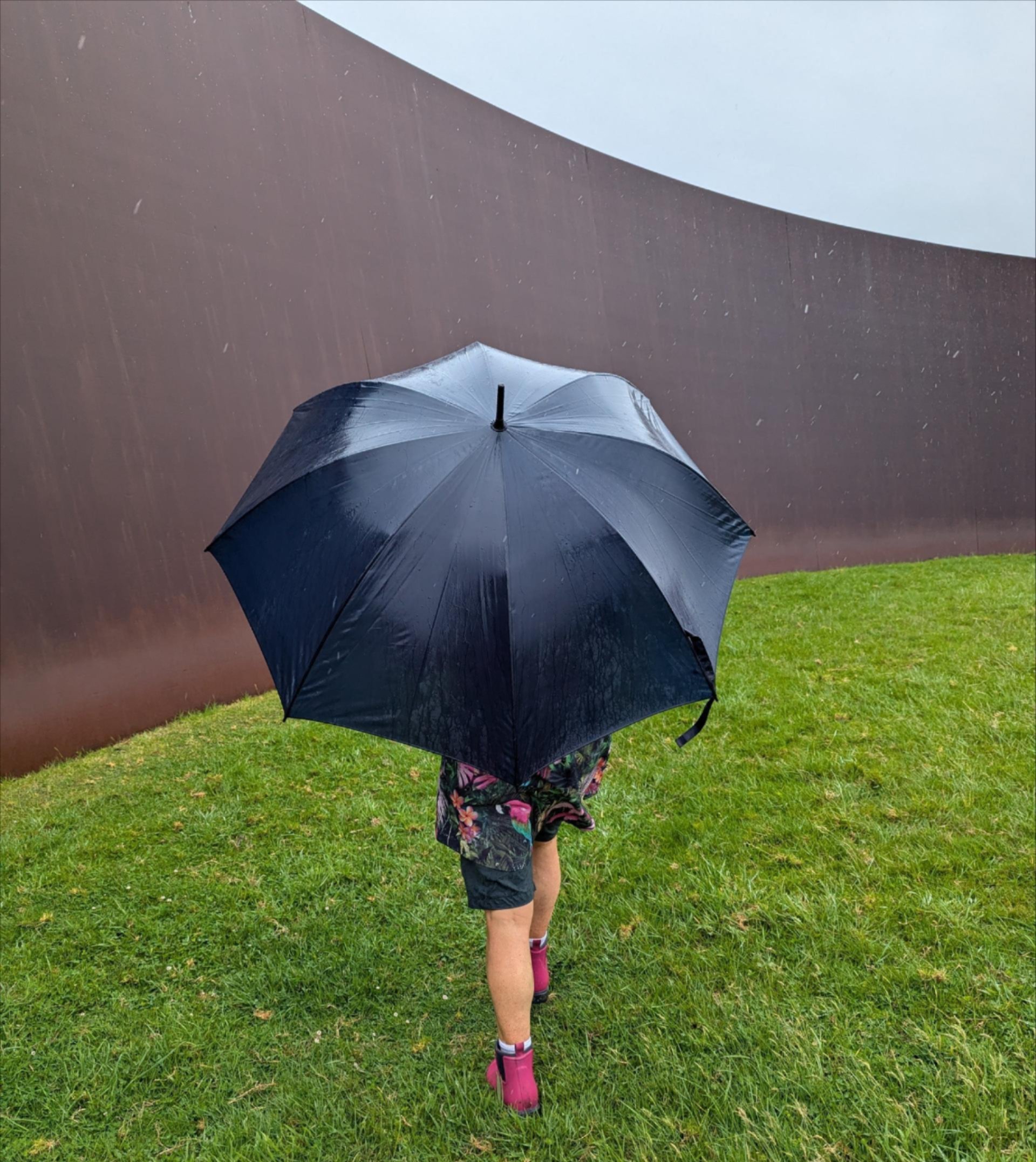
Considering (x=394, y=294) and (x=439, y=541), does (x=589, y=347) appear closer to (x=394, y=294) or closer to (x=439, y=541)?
(x=394, y=294)

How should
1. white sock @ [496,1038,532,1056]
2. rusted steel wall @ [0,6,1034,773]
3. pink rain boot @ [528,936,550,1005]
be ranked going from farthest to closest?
rusted steel wall @ [0,6,1034,773]
pink rain boot @ [528,936,550,1005]
white sock @ [496,1038,532,1056]

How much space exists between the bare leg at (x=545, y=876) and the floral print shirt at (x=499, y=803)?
18 centimetres

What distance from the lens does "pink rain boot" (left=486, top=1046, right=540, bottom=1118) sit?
6.46 ft

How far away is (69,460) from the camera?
4.55 meters

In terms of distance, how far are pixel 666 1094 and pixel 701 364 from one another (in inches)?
326

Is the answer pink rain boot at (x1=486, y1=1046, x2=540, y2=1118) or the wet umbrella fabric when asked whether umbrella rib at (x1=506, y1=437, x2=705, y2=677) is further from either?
pink rain boot at (x1=486, y1=1046, x2=540, y2=1118)

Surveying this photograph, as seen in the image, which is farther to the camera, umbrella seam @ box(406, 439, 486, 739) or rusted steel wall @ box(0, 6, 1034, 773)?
rusted steel wall @ box(0, 6, 1034, 773)

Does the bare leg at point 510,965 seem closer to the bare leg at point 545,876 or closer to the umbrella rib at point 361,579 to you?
the bare leg at point 545,876

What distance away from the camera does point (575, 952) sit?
2.63 m

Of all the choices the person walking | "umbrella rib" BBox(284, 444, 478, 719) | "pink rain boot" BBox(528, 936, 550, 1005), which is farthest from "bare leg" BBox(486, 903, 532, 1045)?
"umbrella rib" BBox(284, 444, 478, 719)

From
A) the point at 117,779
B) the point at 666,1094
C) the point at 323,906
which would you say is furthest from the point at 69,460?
the point at 666,1094

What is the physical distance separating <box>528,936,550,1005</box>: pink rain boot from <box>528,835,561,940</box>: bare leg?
142 mm

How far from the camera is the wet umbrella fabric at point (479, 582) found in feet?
5.21

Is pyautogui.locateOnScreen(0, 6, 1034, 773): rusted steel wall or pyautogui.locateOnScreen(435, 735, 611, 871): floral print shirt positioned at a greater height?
pyautogui.locateOnScreen(0, 6, 1034, 773): rusted steel wall
